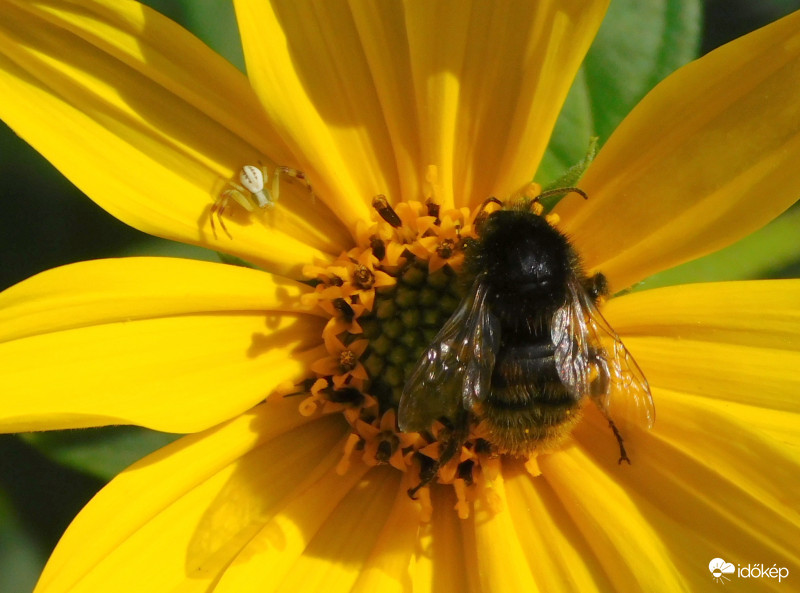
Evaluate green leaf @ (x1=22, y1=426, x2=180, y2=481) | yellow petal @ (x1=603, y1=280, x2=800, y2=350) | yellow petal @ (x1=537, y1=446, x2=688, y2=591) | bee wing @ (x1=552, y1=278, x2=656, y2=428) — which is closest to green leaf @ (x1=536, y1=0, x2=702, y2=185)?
yellow petal @ (x1=603, y1=280, x2=800, y2=350)

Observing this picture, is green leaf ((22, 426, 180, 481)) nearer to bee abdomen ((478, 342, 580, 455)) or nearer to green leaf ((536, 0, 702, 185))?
bee abdomen ((478, 342, 580, 455))

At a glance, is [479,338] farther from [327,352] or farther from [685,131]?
[685,131]

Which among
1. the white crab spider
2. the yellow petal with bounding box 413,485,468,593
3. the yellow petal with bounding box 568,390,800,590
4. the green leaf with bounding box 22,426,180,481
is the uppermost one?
the white crab spider

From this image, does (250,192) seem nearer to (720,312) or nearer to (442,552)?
(442,552)

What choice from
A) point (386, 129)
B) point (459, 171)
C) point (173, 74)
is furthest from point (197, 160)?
point (459, 171)

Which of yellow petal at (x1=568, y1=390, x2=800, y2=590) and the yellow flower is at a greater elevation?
the yellow flower

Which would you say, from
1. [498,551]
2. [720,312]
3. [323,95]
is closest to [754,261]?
[720,312]

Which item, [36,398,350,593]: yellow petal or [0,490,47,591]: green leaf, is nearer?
[36,398,350,593]: yellow petal

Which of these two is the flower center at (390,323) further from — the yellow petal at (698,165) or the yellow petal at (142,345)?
the yellow petal at (698,165)
